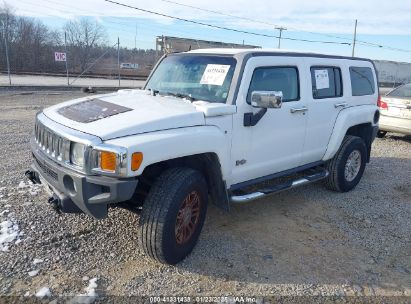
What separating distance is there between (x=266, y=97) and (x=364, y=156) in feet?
9.91

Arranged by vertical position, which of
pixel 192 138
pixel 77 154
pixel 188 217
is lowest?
pixel 188 217

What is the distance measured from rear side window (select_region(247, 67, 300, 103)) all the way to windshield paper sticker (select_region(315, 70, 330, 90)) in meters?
0.44

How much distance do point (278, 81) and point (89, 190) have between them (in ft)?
7.99

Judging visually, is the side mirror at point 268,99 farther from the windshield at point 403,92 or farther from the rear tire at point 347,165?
the windshield at point 403,92

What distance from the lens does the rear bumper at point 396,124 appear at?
28.6 feet

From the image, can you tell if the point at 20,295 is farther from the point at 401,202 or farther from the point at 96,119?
the point at 401,202

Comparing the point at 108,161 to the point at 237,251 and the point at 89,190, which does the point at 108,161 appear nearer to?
the point at 89,190

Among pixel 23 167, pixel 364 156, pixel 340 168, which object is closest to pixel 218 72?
pixel 340 168

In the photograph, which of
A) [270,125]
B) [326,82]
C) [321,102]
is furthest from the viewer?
[326,82]

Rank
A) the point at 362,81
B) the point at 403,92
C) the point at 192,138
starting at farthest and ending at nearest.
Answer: the point at 403,92 < the point at 362,81 < the point at 192,138

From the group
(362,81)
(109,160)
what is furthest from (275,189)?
(362,81)

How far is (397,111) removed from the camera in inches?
349

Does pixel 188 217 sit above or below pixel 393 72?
below

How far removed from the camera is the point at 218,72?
3979 mm
